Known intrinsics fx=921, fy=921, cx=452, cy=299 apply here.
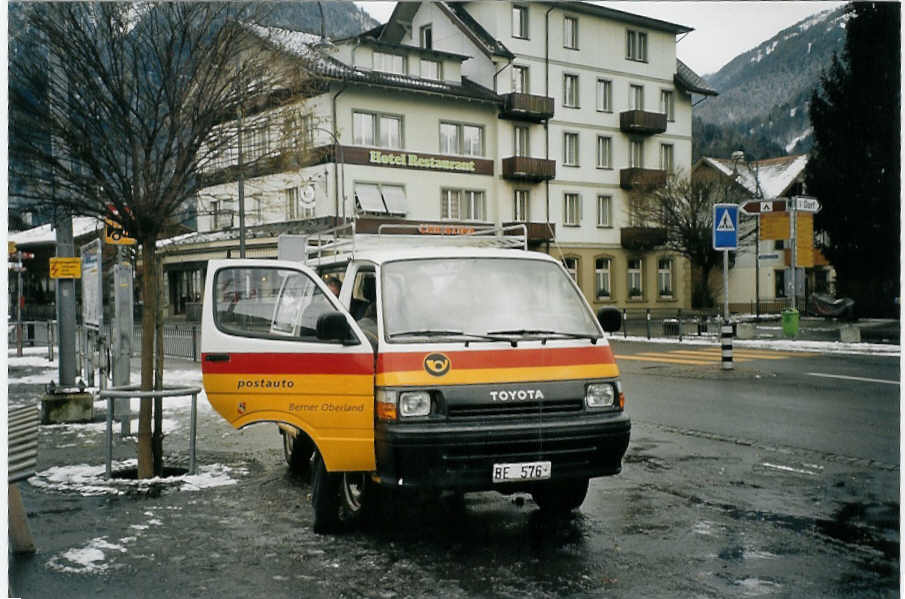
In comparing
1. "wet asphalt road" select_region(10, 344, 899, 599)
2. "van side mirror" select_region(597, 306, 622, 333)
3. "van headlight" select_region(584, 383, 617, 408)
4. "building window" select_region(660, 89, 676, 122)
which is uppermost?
"building window" select_region(660, 89, 676, 122)

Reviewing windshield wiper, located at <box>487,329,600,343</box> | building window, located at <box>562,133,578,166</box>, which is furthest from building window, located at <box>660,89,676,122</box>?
windshield wiper, located at <box>487,329,600,343</box>

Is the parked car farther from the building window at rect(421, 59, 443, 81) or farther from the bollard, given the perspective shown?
the building window at rect(421, 59, 443, 81)

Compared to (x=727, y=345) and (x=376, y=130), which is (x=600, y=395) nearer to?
(x=727, y=345)

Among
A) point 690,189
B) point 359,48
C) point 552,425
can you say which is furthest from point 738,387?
point 690,189

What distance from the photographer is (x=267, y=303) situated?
6.77 meters

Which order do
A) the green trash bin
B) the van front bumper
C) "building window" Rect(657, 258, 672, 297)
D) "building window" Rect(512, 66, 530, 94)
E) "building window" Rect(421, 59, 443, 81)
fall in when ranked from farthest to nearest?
"building window" Rect(657, 258, 672, 297)
"building window" Rect(512, 66, 530, 94)
"building window" Rect(421, 59, 443, 81)
the green trash bin
the van front bumper

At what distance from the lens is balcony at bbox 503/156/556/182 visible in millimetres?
44219

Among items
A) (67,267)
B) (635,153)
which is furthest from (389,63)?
(67,267)

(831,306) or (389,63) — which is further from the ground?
(389,63)

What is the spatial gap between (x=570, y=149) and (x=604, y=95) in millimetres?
3368

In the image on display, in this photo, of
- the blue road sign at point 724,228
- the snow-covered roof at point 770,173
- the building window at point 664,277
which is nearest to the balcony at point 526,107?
the building window at point 664,277

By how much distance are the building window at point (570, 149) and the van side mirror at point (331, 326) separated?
42244 millimetres

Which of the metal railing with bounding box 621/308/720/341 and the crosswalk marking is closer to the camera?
the crosswalk marking

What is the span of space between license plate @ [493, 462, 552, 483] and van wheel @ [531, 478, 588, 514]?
901mm
